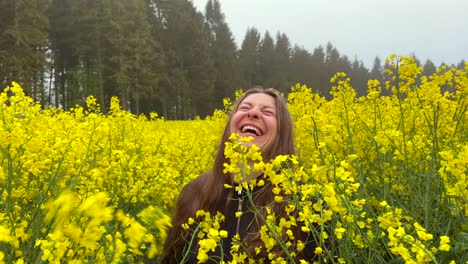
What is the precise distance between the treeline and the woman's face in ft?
66.6

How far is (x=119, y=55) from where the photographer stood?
2462 cm

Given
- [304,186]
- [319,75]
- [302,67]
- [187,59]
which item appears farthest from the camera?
[319,75]

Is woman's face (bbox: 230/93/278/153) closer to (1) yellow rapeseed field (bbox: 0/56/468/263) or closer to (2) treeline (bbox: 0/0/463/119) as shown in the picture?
(1) yellow rapeseed field (bbox: 0/56/468/263)

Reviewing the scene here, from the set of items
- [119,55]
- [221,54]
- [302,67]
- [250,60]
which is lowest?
[119,55]

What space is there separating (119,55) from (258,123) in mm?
23206

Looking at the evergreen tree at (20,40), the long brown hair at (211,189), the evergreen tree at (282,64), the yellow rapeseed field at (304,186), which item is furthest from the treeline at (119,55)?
the long brown hair at (211,189)

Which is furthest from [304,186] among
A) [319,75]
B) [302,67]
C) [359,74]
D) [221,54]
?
[359,74]

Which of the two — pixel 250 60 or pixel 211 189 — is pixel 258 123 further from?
pixel 250 60

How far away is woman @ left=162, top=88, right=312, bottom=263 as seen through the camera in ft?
8.14

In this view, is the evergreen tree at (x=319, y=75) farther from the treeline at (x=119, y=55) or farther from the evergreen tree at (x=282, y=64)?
the treeline at (x=119, y=55)

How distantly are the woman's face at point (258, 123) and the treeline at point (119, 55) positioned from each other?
20312 mm

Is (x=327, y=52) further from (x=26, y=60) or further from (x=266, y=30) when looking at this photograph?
(x=26, y=60)

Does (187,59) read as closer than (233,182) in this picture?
No

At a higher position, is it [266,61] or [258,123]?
[266,61]
